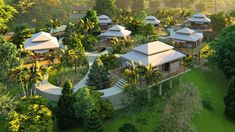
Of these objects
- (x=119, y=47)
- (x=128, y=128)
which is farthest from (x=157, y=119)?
(x=119, y=47)

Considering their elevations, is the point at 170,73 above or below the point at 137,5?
below

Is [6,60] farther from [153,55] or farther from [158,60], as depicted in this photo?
[158,60]

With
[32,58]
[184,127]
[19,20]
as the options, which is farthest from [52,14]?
[184,127]

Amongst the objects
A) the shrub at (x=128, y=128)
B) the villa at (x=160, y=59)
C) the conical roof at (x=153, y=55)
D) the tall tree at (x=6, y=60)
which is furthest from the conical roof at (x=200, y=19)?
the tall tree at (x=6, y=60)

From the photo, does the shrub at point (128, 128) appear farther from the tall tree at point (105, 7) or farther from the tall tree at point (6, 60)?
the tall tree at point (105, 7)

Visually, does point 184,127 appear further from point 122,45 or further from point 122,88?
point 122,45

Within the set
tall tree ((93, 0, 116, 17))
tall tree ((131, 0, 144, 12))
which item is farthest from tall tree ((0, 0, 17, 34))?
tall tree ((131, 0, 144, 12))
